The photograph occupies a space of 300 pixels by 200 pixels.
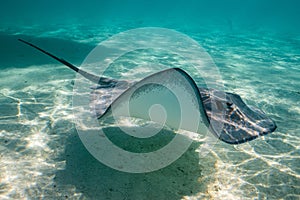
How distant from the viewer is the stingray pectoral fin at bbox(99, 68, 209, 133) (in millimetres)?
2547

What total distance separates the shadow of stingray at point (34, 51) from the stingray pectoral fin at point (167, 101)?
24.9 feet

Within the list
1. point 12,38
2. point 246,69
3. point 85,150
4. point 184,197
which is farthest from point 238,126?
point 12,38

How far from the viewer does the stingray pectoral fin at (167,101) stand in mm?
2547

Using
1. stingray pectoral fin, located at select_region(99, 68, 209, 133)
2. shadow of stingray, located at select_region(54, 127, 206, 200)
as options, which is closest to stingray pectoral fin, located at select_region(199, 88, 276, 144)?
stingray pectoral fin, located at select_region(99, 68, 209, 133)

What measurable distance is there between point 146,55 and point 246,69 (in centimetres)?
509

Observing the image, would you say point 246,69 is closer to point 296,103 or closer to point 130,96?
point 296,103

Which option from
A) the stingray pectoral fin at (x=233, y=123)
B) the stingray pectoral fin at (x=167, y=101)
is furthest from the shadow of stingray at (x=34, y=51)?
the stingray pectoral fin at (x=233, y=123)

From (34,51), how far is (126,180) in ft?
33.9

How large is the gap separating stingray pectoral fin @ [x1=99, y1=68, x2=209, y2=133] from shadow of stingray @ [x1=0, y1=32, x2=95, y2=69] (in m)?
7.60

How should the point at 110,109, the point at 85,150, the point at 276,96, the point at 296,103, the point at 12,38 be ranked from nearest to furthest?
the point at 110,109 → the point at 85,150 → the point at 296,103 → the point at 276,96 → the point at 12,38

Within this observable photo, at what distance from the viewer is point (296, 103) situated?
6.43 meters

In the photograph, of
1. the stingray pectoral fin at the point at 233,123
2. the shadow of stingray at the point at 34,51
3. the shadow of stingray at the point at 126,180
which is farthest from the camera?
the shadow of stingray at the point at 34,51

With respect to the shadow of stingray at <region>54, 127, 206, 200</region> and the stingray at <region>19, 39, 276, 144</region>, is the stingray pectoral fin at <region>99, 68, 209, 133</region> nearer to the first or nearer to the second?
the stingray at <region>19, 39, 276, 144</region>

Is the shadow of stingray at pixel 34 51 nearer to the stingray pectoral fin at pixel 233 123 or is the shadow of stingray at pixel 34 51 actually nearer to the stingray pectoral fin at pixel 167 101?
the stingray pectoral fin at pixel 167 101
